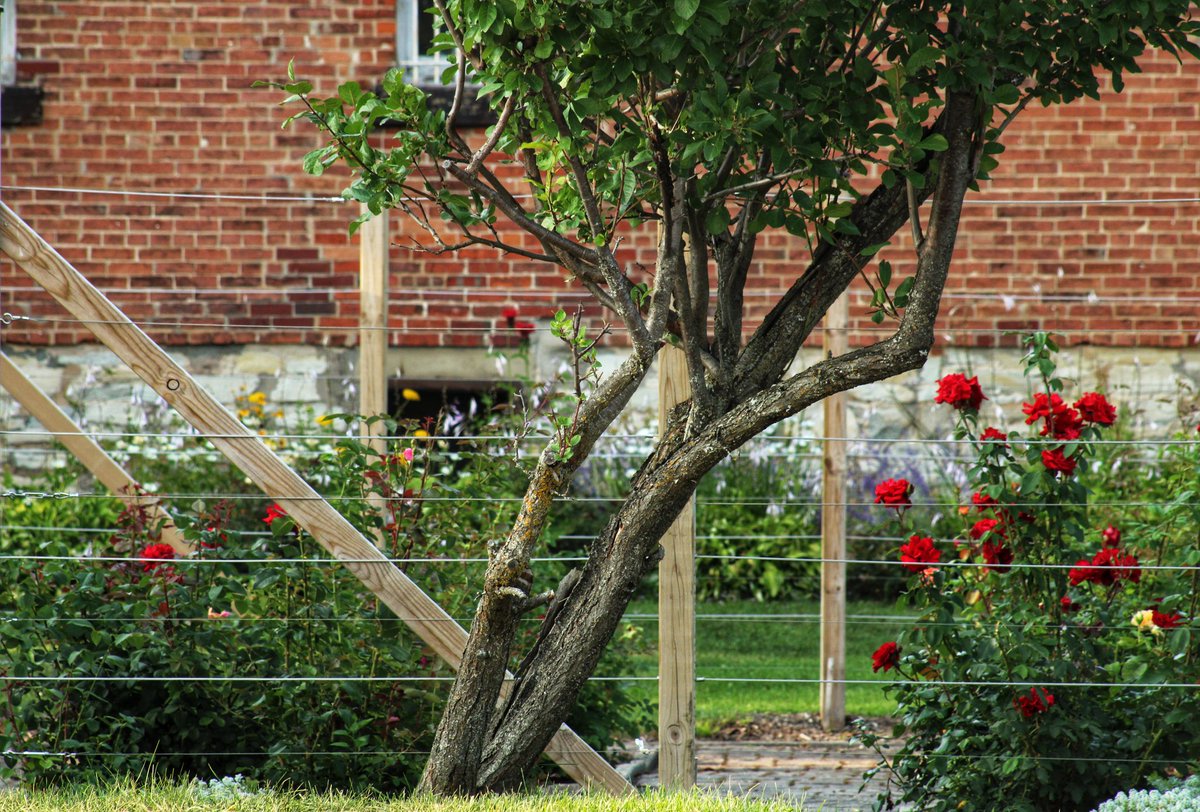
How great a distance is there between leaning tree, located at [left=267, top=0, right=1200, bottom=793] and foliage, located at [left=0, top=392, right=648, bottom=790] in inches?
22.1

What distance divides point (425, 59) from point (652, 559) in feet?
16.7

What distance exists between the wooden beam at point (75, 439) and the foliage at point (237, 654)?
0.43 ft

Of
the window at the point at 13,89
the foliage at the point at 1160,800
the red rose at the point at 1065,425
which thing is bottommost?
the foliage at the point at 1160,800

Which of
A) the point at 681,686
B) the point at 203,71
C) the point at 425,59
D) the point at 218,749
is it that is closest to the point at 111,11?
the point at 203,71

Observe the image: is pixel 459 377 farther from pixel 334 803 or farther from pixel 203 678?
pixel 334 803

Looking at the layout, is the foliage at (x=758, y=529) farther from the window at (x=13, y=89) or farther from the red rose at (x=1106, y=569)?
the window at (x=13, y=89)

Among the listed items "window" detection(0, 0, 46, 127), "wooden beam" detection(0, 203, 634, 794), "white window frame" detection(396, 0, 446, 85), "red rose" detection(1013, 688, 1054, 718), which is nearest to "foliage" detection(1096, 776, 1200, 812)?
"red rose" detection(1013, 688, 1054, 718)

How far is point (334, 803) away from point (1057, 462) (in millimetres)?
2116

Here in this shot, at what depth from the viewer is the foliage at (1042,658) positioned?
3.59 meters

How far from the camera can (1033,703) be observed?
3580mm

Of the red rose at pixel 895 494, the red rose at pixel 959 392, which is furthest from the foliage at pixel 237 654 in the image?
the red rose at pixel 959 392

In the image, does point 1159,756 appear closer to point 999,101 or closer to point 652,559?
point 652,559

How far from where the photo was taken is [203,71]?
7.51m

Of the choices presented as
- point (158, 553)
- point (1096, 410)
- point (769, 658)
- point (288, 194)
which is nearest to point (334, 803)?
point (158, 553)
